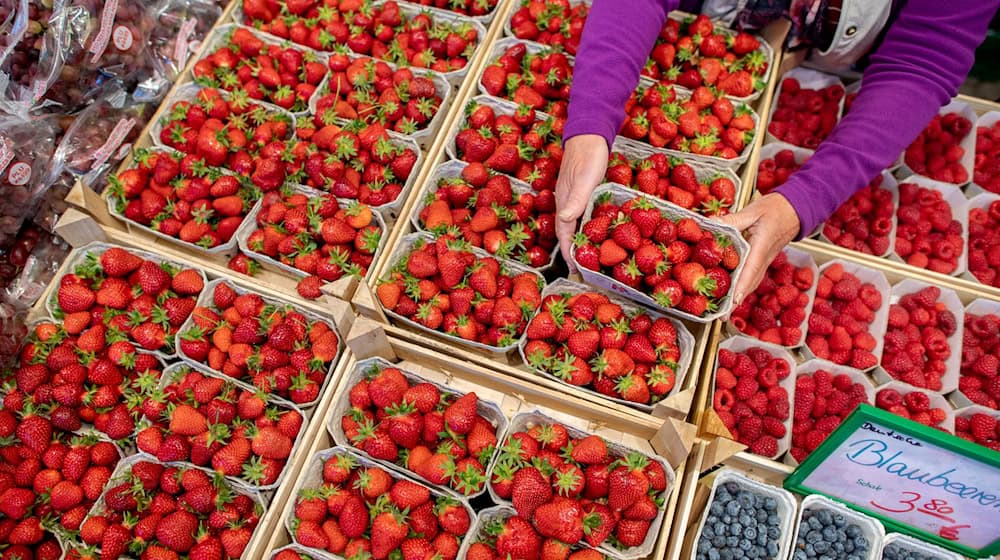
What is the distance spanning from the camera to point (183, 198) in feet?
6.64

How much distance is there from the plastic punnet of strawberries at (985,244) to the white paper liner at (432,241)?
5.11 feet

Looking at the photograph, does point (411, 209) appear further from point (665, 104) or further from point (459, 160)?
point (665, 104)

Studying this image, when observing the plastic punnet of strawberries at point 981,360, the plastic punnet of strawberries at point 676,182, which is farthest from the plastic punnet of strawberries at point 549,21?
the plastic punnet of strawberries at point 981,360

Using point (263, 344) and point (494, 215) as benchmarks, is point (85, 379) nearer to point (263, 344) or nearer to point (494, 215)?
point (263, 344)

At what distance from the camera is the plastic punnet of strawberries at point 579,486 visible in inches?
56.9

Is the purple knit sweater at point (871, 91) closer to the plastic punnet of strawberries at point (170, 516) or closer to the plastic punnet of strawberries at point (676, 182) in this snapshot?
the plastic punnet of strawberries at point (676, 182)

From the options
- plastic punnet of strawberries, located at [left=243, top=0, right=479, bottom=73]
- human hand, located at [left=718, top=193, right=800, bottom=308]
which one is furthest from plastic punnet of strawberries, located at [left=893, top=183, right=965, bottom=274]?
plastic punnet of strawberries, located at [left=243, top=0, right=479, bottom=73]

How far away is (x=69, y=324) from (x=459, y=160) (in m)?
1.26

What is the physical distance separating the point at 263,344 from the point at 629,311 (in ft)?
3.46

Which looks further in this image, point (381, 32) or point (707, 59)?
point (381, 32)

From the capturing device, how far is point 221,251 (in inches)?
76.7

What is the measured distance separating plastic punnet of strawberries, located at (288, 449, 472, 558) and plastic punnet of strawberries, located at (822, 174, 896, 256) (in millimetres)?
1624

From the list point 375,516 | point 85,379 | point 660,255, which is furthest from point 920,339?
point 85,379

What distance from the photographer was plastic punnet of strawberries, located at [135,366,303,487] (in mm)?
1583
